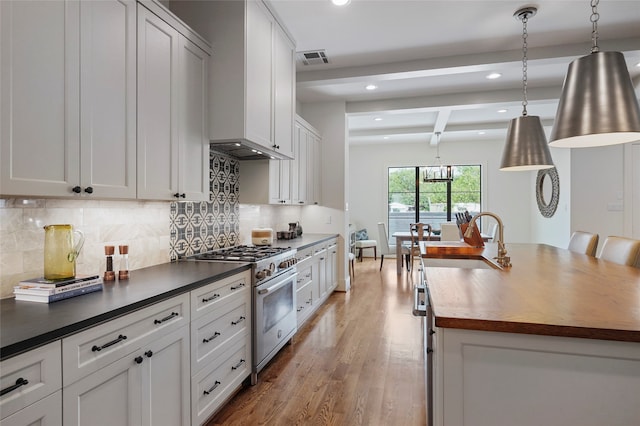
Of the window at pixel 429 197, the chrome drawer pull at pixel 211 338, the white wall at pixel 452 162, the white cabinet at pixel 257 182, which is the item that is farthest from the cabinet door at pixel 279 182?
the window at pixel 429 197

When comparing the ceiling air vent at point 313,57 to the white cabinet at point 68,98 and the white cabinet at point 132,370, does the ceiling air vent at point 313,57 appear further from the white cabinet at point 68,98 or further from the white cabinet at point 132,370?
the white cabinet at point 132,370

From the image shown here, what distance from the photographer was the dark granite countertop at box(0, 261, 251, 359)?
1038mm

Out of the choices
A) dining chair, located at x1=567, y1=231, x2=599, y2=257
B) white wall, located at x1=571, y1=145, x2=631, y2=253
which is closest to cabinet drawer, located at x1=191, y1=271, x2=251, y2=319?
dining chair, located at x1=567, y1=231, x2=599, y2=257

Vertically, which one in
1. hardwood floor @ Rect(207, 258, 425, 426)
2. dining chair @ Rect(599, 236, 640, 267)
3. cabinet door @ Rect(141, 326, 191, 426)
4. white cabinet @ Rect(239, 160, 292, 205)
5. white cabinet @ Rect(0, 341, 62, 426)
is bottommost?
hardwood floor @ Rect(207, 258, 425, 426)

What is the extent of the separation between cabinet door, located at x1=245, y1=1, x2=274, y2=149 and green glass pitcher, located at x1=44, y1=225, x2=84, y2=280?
131 centimetres

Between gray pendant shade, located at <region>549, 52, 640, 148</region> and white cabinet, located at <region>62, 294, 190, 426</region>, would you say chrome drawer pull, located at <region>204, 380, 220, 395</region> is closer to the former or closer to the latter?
white cabinet, located at <region>62, 294, 190, 426</region>

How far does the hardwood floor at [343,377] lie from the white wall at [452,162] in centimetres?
461

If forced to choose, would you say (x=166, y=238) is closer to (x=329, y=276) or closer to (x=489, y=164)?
(x=329, y=276)

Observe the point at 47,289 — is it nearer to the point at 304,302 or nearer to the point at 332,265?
the point at 304,302

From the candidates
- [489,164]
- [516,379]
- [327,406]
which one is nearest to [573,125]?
[516,379]

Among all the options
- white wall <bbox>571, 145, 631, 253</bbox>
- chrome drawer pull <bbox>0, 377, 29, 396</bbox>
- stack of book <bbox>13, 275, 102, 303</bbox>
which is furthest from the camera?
white wall <bbox>571, 145, 631, 253</bbox>

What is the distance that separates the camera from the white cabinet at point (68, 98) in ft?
4.08

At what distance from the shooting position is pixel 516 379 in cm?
114

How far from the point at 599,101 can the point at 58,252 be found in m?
2.64
